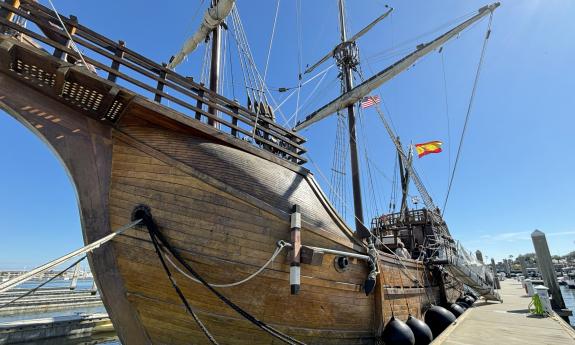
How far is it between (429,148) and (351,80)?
7211mm

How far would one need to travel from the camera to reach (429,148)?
1980 centimetres

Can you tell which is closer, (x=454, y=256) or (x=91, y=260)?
(x=91, y=260)

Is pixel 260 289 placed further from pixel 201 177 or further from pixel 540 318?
pixel 540 318

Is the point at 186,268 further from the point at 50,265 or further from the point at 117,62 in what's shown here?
the point at 117,62

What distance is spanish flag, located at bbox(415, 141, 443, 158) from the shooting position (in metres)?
19.6

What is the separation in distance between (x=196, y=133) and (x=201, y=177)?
865 millimetres

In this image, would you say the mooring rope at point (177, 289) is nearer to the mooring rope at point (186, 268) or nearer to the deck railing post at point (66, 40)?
the mooring rope at point (186, 268)

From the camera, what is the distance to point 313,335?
5.01m

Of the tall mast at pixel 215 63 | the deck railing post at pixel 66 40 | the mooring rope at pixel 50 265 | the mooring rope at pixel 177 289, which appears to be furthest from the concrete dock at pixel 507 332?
the tall mast at pixel 215 63

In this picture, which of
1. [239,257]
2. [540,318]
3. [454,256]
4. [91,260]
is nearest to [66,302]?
[91,260]

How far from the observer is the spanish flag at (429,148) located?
1961cm

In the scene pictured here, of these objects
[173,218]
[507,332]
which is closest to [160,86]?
[173,218]

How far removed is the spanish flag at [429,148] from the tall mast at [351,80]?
655cm

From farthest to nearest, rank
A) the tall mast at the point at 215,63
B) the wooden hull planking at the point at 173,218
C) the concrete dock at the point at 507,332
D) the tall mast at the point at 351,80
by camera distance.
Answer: the tall mast at the point at 351,80 < the tall mast at the point at 215,63 < the concrete dock at the point at 507,332 < the wooden hull planking at the point at 173,218
